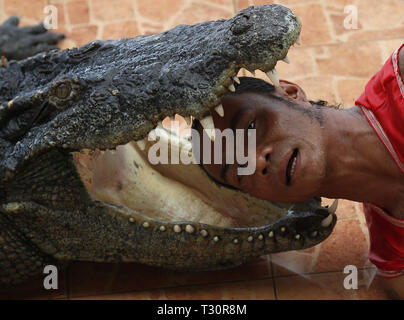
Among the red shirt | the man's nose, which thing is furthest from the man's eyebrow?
the red shirt

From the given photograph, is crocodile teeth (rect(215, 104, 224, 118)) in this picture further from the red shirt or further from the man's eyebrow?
the red shirt

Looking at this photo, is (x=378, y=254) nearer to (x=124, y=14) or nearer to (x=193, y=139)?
(x=193, y=139)

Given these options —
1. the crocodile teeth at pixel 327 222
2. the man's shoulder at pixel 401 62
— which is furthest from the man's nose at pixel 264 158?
the man's shoulder at pixel 401 62

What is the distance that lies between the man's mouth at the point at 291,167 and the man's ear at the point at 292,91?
238 mm

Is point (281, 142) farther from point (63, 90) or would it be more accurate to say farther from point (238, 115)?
point (63, 90)

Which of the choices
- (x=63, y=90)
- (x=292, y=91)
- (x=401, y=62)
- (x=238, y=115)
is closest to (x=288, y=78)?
(x=292, y=91)

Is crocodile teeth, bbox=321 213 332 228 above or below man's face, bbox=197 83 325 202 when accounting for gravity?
below

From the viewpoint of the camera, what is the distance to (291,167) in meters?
2.21

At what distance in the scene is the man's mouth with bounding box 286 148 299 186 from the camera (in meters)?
2.18

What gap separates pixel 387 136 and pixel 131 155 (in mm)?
1060

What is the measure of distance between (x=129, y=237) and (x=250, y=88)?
27.9 inches

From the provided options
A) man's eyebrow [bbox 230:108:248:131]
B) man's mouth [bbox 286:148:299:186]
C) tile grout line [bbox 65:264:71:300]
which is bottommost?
tile grout line [bbox 65:264:71:300]

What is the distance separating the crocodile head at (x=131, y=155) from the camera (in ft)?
6.43

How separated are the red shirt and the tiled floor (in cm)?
14
